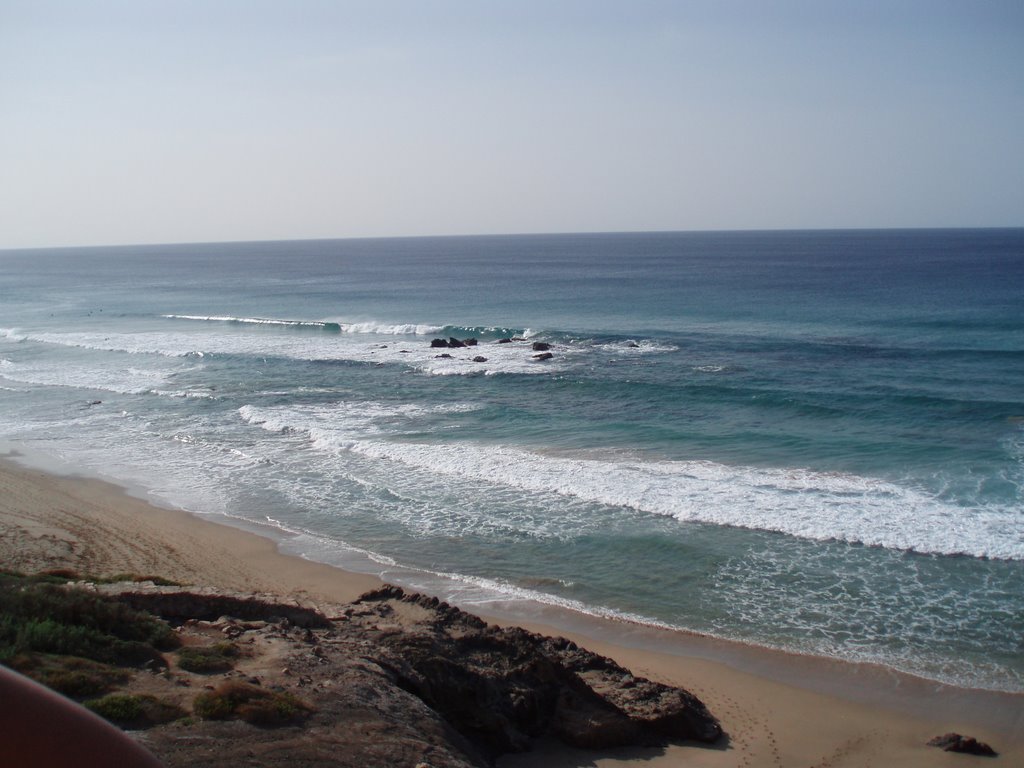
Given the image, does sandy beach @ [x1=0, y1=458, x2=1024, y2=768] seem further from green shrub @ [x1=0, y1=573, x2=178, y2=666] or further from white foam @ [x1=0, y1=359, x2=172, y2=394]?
white foam @ [x1=0, y1=359, x2=172, y2=394]

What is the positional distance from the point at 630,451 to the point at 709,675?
1241 centimetres

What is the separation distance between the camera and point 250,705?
8.65 meters

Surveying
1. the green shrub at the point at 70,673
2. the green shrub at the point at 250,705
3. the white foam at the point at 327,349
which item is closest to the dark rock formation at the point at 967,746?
the green shrub at the point at 250,705

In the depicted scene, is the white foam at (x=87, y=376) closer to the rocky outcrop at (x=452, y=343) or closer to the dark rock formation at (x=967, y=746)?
the rocky outcrop at (x=452, y=343)

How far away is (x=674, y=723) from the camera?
1145cm

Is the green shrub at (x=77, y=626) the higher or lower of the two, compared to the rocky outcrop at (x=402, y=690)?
higher

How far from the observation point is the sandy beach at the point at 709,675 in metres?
11.4

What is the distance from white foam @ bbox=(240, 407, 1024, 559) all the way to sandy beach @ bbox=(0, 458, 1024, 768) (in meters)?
5.83

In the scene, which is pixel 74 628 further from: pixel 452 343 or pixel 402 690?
pixel 452 343

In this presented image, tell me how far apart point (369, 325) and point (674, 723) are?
48.2m

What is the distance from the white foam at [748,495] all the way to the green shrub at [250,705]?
42.8 feet

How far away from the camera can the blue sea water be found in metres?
16.5

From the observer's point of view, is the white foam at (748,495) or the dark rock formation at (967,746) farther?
the white foam at (748,495)

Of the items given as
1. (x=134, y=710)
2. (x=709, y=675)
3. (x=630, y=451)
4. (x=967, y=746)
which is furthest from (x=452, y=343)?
(x=134, y=710)
